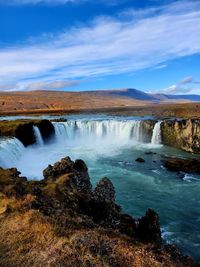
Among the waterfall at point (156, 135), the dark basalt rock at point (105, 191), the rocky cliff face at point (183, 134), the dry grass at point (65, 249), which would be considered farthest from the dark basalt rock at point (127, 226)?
Result: the waterfall at point (156, 135)

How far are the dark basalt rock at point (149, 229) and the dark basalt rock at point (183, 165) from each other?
69.7 feet

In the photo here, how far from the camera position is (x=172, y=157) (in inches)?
1807

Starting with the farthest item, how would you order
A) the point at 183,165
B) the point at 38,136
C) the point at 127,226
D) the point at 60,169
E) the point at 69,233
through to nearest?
1. the point at 38,136
2. the point at 183,165
3. the point at 60,169
4. the point at 127,226
5. the point at 69,233

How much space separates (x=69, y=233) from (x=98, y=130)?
180ft

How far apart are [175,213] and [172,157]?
2085 centimetres

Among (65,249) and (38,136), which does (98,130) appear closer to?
(38,136)

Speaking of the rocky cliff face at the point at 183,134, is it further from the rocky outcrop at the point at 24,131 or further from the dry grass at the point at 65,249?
the dry grass at the point at 65,249

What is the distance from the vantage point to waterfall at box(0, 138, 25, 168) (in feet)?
132

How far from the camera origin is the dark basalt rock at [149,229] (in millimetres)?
17483

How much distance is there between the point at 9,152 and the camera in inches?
1708

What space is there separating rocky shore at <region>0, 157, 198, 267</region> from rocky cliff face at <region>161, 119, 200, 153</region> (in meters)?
34.3

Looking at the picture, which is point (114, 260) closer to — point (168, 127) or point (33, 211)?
point (33, 211)

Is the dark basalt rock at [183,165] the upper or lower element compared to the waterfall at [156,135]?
lower

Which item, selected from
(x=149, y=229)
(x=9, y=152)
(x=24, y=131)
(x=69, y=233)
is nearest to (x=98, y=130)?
(x=24, y=131)
